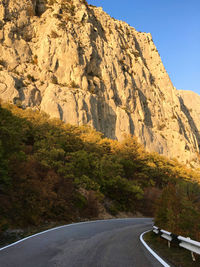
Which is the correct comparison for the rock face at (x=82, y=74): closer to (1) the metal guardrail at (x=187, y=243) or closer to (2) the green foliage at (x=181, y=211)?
(2) the green foliage at (x=181, y=211)

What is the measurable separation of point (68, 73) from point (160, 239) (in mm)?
49637

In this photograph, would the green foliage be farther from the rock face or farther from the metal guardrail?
the rock face

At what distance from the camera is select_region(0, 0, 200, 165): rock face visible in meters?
49.1

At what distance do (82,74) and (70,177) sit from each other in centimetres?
3610

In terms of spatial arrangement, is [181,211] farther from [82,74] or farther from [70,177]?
[82,74]

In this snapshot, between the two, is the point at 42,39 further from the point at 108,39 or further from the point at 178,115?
the point at 178,115

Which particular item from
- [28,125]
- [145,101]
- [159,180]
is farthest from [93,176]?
[145,101]

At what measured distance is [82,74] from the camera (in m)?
56.2

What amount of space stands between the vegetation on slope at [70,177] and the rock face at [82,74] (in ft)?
36.5

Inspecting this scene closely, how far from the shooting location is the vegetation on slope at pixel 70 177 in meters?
13.8

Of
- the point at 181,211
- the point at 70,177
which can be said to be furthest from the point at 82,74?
the point at 181,211

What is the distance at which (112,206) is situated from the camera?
29859mm

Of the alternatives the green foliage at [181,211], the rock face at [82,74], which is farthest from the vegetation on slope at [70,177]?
the rock face at [82,74]

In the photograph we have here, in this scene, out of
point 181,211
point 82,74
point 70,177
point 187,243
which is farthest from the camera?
point 82,74
